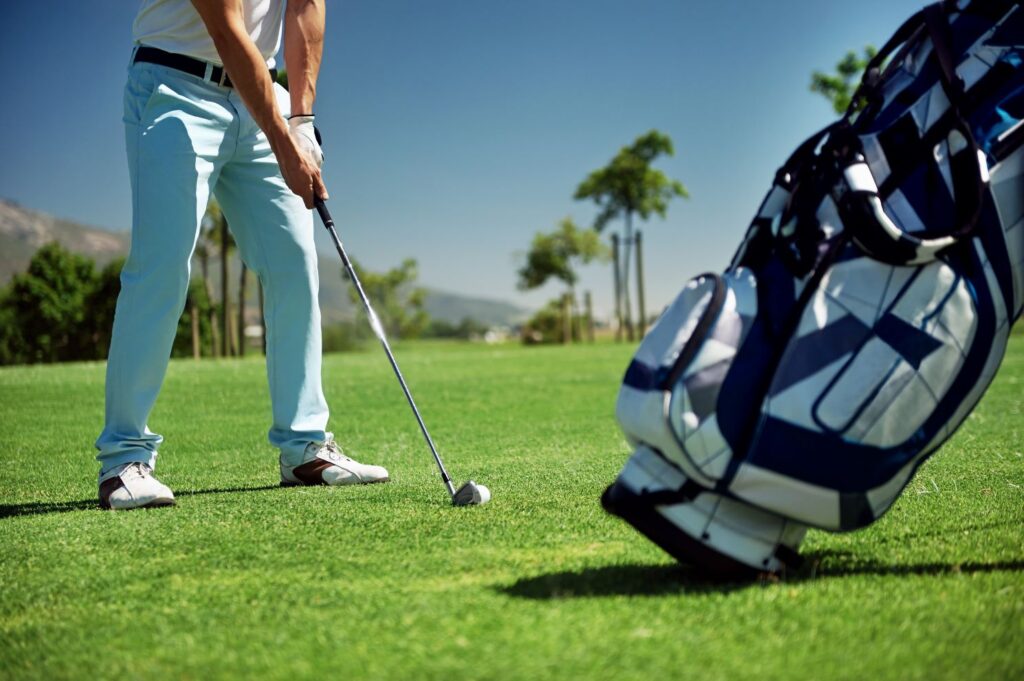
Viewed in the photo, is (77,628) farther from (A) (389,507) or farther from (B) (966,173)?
(B) (966,173)

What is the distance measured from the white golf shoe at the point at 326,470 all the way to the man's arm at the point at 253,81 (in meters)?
1.00

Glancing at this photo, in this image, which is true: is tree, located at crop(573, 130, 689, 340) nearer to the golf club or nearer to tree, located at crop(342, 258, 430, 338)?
tree, located at crop(342, 258, 430, 338)

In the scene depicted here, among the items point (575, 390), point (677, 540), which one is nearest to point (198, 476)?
point (677, 540)

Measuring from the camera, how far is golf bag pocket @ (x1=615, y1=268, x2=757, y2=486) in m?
1.79

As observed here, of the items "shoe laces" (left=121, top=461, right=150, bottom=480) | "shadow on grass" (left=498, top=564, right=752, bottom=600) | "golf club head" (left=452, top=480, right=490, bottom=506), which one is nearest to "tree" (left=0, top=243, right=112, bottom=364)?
Answer: "shoe laces" (left=121, top=461, right=150, bottom=480)

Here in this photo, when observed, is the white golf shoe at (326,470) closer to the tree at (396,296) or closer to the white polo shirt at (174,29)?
the white polo shirt at (174,29)

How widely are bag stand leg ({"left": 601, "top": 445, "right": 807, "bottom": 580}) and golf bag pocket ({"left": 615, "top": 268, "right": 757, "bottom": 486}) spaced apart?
64mm

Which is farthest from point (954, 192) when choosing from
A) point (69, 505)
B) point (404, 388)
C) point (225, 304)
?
point (225, 304)

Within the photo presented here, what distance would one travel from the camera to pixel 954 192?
1.88 m

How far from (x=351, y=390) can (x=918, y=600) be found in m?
6.97

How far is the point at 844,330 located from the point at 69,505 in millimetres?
2795

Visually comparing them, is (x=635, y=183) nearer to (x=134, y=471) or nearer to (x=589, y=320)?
(x=589, y=320)

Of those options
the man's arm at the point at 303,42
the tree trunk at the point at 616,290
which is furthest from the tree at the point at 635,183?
the man's arm at the point at 303,42

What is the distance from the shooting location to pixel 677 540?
6.23 feet
